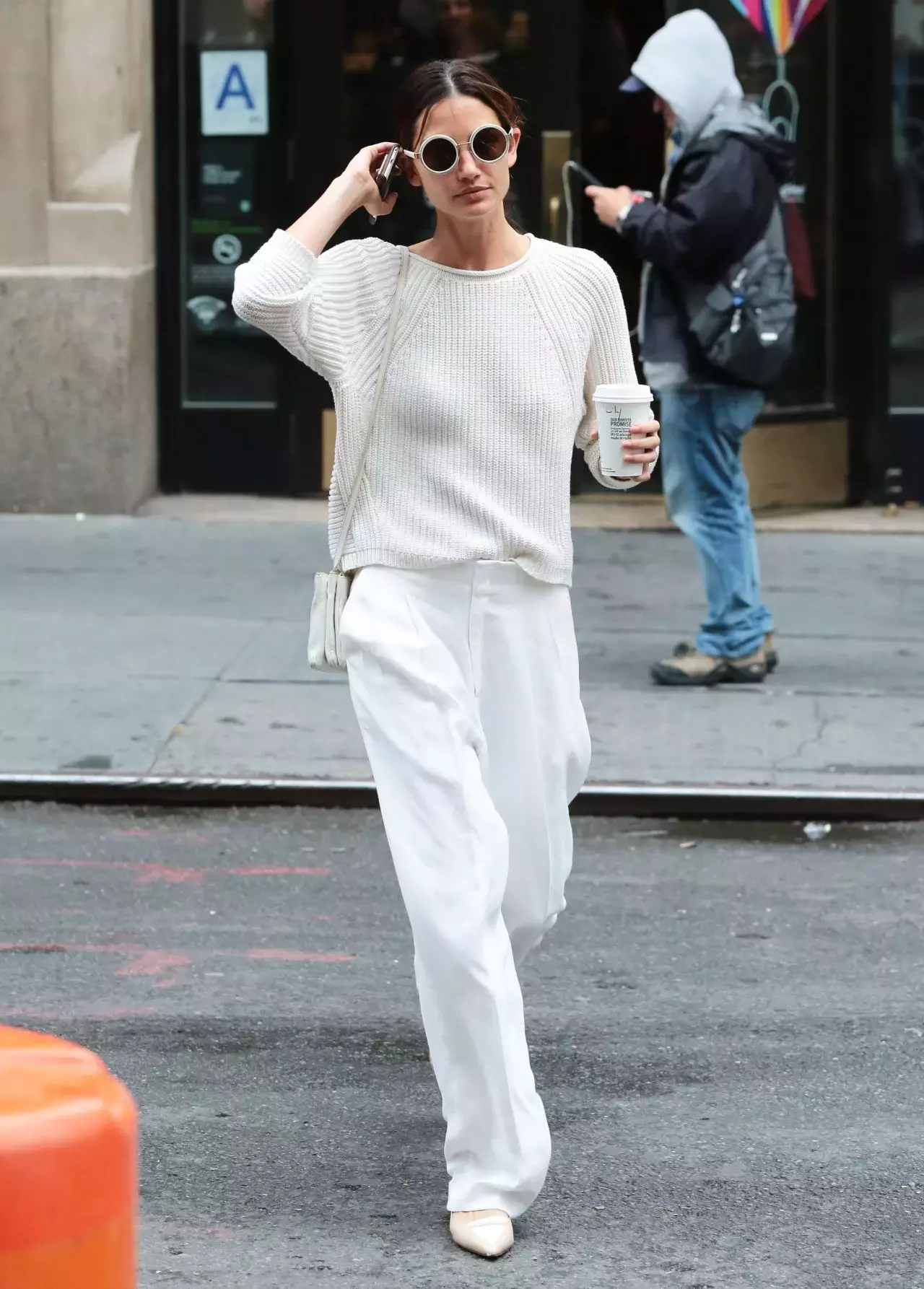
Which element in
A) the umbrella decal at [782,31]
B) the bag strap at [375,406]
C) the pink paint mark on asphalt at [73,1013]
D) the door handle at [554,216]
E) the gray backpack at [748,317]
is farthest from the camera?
the door handle at [554,216]

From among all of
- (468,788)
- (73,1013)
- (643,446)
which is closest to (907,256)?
(73,1013)

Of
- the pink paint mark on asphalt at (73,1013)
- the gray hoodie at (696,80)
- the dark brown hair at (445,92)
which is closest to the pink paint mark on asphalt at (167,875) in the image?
the pink paint mark on asphalt at (73,1013)

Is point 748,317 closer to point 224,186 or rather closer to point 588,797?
point 588,797

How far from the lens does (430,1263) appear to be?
382 centimetres

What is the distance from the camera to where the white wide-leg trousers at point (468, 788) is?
386 centimetres

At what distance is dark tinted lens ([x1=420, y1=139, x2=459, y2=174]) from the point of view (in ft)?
12.6

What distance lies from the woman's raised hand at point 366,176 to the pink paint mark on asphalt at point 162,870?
268 centimetres

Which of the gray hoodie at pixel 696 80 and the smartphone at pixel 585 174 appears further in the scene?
the smartphone at pixel 585 174

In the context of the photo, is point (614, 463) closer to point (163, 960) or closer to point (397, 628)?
point (397, 628)

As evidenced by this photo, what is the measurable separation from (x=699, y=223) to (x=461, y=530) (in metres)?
3.98

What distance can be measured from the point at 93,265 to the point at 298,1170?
313 inches

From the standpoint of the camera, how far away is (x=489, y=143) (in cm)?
385

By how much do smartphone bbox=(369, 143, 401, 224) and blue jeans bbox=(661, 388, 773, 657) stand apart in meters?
4.06

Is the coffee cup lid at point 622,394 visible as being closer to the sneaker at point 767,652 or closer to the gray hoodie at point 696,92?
the gray hoodie at point 696,92
